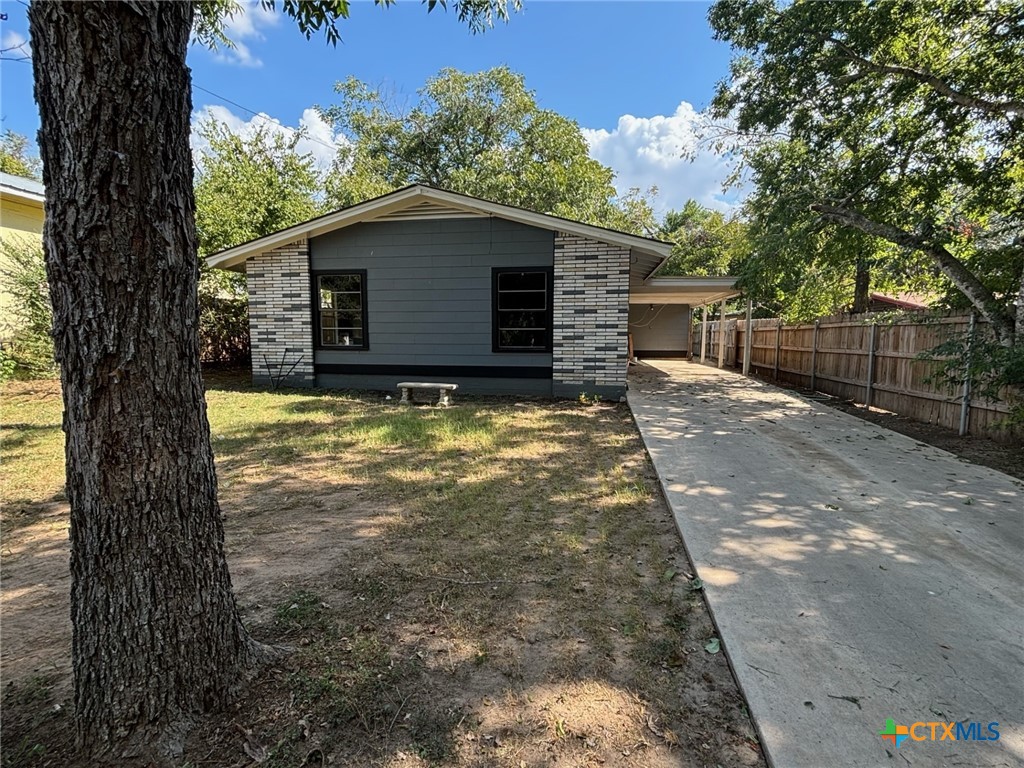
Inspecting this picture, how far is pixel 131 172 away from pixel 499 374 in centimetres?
802

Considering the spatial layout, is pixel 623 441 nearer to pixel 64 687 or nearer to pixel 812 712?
pixel 812 712

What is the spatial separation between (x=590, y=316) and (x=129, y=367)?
793 centimetres

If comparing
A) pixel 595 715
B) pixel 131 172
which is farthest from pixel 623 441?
pixel 131 172

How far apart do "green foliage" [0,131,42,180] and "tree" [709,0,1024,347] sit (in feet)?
80.9

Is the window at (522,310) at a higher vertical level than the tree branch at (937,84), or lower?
lower

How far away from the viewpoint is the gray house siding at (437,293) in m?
9.12

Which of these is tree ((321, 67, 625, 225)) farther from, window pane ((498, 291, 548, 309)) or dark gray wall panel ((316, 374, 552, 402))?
dark gray wall panel ((316, 374, 552, 402))

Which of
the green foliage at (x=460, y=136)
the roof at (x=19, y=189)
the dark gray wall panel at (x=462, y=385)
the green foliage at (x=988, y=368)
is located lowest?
the dark gray wall panel at (x=462, y=385)

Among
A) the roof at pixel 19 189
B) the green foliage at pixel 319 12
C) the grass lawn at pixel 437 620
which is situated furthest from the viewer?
the roof at pixel 19 189

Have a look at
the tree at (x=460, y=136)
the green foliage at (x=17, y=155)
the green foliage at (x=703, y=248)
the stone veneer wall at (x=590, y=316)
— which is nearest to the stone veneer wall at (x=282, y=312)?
the stone veneer wall at (x=590, y=316)

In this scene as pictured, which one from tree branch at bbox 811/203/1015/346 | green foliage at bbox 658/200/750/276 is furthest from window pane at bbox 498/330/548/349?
green foliage at bbox 658/200/750/276

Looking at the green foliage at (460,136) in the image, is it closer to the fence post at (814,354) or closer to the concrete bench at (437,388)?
the fence post at (814,354)

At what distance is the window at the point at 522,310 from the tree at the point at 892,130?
423 centimetres

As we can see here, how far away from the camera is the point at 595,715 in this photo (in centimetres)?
178
